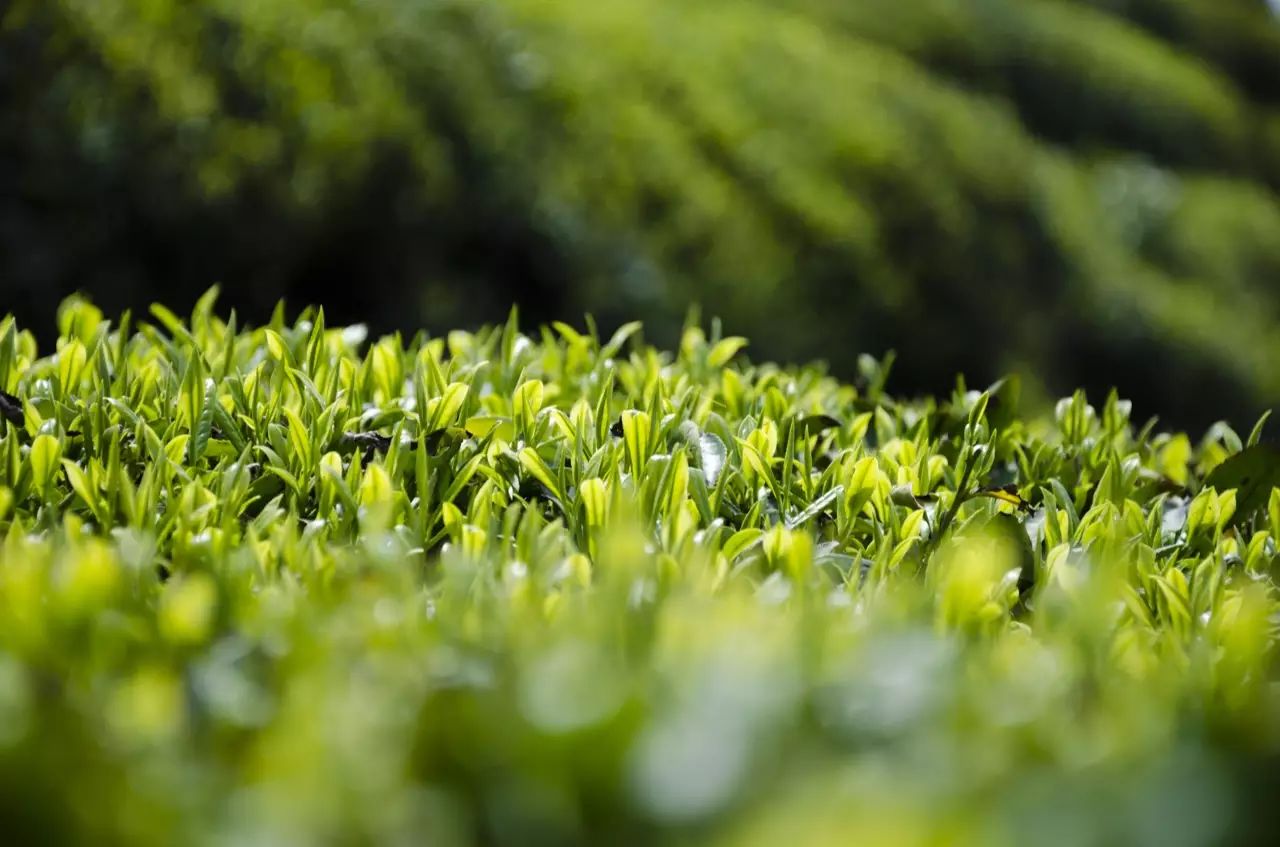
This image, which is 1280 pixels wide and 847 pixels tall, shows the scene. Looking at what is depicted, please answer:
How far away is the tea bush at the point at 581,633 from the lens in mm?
1205

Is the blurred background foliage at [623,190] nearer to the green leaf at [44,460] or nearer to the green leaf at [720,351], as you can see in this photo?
the green leaf at [720,351]

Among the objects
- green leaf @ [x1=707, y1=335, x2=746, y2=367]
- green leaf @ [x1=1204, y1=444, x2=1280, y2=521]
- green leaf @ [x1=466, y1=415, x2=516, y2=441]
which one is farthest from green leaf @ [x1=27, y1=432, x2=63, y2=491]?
green leaf @ [x1=1204, y1=444, x2=1280, y2=521]

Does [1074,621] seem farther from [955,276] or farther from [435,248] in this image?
[955,276]

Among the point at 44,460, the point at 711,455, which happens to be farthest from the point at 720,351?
the point at 44,460

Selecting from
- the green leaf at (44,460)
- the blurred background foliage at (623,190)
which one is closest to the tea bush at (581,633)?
the green leaf at (44,460)

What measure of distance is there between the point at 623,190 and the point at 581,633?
696 centimetres

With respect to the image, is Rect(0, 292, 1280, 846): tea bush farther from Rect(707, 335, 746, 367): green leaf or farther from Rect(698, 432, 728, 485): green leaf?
Rect(707, 335, 746, 367): green leaf

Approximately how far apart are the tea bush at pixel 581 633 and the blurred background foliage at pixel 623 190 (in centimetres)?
425

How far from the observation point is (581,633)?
158 centimetres

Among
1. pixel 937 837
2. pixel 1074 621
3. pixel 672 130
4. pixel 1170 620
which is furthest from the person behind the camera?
pixel 672 130

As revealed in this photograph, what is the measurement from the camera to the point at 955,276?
970 centimetres

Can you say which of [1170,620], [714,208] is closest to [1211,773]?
[1170,620]

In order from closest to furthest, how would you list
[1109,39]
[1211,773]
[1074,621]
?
[1211,773] < [1074,621] < [1109,39]

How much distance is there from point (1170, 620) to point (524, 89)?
6.81 metres
